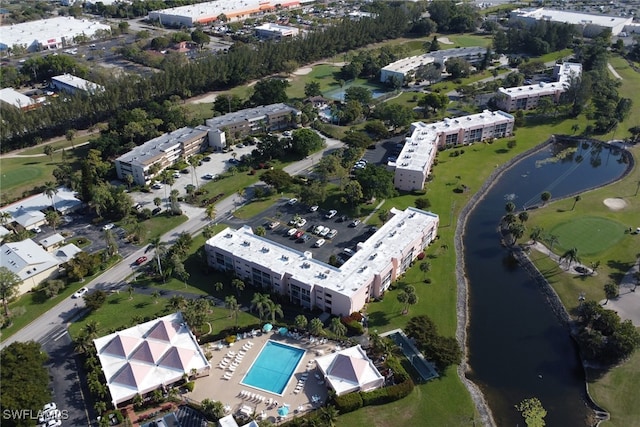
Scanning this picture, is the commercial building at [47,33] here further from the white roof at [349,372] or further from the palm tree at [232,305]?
the white roof at [349,372]

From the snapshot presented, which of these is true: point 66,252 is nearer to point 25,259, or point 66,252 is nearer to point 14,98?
point 25,259

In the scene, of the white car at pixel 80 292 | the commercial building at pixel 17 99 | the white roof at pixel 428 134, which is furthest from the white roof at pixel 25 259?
the commercial building at pixel 17 99

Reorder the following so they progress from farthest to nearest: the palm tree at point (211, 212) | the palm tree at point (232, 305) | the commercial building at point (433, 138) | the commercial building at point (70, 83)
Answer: the commercial building at point (70, 83) < the commercial building at point (433, 138) < the palm tree at point (211, 212) < the palm tree at point (232, 305)

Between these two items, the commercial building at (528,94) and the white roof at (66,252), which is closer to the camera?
the white roof at (66,252)

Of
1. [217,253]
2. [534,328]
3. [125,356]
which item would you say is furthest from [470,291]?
[125,356]

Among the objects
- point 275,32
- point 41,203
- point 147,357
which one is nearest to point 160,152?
point 41,203

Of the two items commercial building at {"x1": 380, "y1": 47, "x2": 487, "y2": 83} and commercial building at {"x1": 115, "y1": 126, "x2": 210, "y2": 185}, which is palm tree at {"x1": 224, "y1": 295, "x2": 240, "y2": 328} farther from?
commercial building at {"x1": 380, "y1": 47, "x2": 487, "y2": 83}

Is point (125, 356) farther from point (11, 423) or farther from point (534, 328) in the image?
point (534, 328)
